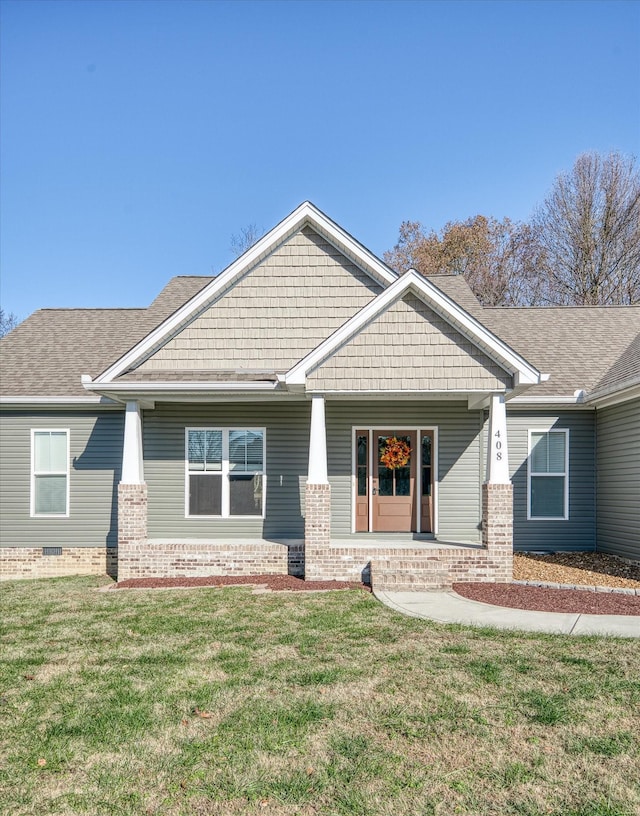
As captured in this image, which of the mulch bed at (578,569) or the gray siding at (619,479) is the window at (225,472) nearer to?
the mulch bed at (578,569)

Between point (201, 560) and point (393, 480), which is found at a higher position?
point (393, 480)

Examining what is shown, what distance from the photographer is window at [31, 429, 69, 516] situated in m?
12.8

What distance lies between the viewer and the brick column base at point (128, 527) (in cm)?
1105

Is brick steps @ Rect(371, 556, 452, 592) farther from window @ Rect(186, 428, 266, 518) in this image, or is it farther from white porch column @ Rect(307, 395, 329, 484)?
window @ Rect(186, 428, 266, 518)

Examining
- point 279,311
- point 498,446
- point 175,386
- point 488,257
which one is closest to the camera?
point 498,446

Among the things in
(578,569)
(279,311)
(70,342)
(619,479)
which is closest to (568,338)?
(619,479)

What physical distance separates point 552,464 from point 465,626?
251 inches

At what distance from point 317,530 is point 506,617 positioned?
3504 millimetres

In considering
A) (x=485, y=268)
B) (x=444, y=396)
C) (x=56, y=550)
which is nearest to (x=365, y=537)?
(x=444, y=396)

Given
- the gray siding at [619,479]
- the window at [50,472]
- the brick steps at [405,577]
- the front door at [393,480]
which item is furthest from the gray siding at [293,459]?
the brick steps at [405,577]

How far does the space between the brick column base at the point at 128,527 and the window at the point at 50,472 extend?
2.27 meters

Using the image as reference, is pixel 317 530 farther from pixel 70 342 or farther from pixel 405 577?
pixel 70 342

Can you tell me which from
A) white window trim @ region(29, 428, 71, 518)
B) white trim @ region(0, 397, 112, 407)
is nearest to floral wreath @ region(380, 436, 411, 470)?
white trim @ region(0, 397, 112, 407)

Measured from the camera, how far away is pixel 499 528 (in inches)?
405
